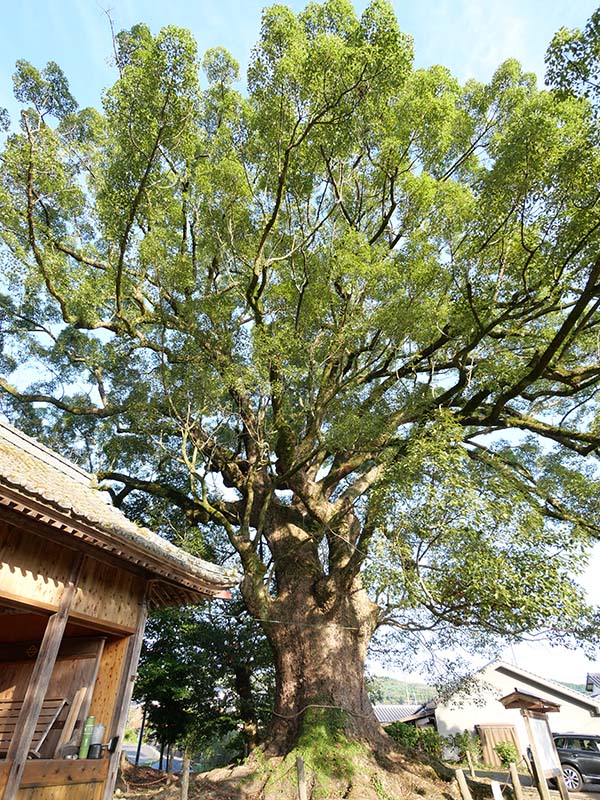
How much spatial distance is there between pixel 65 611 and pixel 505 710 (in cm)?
2425

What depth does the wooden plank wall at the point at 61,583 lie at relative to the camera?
16.6 ft

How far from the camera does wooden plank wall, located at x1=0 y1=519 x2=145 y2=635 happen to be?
506cm

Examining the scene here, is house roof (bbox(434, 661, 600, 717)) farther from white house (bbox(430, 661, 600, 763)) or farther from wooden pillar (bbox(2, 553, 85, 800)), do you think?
wooden pillar (bbox(2, 553, 85, 800))

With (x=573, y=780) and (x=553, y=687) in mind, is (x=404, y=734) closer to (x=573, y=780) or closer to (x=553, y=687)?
(x=573, y=780)

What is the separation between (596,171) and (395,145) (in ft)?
14.2

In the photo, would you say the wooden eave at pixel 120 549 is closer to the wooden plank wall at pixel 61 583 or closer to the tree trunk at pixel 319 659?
the wooden plank wall at pixel 61 583

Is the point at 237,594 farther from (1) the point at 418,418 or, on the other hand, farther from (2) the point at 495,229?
(2) the point at 495,229

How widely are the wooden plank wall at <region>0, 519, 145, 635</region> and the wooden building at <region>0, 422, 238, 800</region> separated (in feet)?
0.04

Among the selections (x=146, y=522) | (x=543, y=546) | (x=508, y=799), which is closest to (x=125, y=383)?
(x=146, y=522)

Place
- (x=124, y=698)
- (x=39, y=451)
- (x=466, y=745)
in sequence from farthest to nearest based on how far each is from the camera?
(x=466, y=745)
(x=39, y=451)
(x=124, y=698)

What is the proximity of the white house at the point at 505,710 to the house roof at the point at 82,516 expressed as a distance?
56.2 feet

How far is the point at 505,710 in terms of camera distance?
2230 cm

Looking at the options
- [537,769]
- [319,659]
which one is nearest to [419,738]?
[537,769]

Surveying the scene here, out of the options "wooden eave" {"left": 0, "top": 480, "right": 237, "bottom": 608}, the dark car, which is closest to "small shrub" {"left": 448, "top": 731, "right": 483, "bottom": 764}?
the dark car
